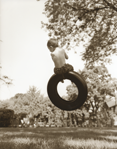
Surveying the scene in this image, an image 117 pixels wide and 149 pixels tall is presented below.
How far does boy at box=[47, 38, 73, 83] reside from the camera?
361 cm

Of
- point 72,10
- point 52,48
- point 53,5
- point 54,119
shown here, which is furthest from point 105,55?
point 54,119

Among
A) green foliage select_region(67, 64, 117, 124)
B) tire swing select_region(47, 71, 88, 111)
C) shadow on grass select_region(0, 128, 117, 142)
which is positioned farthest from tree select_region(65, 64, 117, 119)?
tire swing select_region(47, 71, 88, 111)

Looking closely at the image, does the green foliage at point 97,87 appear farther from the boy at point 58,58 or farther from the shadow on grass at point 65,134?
the boy at point 58,58

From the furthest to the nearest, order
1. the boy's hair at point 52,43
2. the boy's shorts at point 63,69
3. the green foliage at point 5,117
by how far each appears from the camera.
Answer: the green foliage at point 5,117 < the boy's hair at point 52,43 < the boy's shorts at point 63,69

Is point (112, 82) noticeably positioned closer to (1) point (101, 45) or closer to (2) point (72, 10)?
(1) point (101, 45)

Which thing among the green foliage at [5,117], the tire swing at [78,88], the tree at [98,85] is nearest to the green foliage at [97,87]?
the tree at [98,85]

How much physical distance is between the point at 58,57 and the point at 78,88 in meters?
0.80

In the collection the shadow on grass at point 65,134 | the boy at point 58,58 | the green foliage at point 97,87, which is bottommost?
the shadow on grass at point 65,134

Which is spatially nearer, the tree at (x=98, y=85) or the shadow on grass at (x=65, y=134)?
the shadow on grass at (x=65, y=134)

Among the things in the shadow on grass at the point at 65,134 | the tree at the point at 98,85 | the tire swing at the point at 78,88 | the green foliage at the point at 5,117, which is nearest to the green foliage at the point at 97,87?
the tree at the point at 98,85

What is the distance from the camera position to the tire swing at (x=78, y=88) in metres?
3.61

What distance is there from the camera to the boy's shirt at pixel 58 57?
368 cm

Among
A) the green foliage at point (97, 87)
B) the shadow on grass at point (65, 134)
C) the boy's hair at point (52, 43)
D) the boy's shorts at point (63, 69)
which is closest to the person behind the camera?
the boy's shorts at point (63, 69)

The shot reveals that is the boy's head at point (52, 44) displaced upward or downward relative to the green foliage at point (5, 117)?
upward
